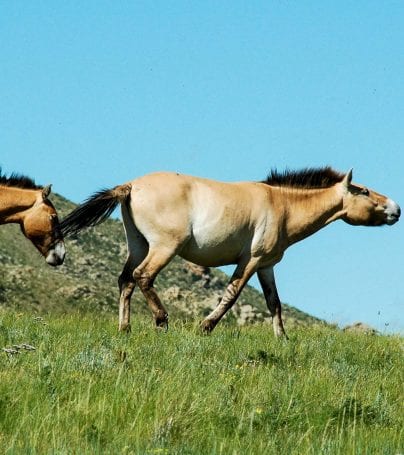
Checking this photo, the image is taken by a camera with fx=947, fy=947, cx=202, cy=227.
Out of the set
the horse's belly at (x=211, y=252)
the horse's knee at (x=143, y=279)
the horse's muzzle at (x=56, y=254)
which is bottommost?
the horse's knee at (x=143, y=279)

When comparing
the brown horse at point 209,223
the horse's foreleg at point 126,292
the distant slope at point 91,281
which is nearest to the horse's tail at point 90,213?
the brown horse at point 209,223

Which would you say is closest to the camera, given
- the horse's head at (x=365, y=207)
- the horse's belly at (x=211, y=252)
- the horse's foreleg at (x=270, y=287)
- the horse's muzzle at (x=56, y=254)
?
the horse's belly at (x=211, y=252)

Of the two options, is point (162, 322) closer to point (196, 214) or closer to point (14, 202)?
point (196, 214)

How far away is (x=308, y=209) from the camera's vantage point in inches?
606

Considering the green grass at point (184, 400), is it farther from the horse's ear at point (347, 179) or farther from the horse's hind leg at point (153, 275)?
the horse's ear at point (347, 179)

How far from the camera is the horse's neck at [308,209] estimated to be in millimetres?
15156

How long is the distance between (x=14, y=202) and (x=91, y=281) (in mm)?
37739

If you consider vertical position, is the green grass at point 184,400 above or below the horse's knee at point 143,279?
below

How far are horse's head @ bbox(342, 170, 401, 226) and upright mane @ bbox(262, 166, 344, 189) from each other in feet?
0.87

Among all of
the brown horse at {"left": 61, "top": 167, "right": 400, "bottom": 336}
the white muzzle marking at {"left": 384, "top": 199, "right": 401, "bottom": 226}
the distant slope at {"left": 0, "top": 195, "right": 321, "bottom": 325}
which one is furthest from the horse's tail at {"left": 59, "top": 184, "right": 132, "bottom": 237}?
the distant slope at {"left": 0, "top": 195, "right": 321, "bottom": 325}

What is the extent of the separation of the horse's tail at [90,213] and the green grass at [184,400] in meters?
3.16

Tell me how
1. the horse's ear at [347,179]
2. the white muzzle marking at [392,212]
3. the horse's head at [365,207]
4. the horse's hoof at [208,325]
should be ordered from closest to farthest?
1. the horse's hoof at [208,325]
2. the horse's ear at [347,179]
3. the horse's head at [365,207]
4. the white muzzle marking at [392,212]

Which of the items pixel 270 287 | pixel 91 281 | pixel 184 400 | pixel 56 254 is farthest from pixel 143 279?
pixel 91 281

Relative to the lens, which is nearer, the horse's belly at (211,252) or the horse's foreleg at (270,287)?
the horse's belly at (211,252)
